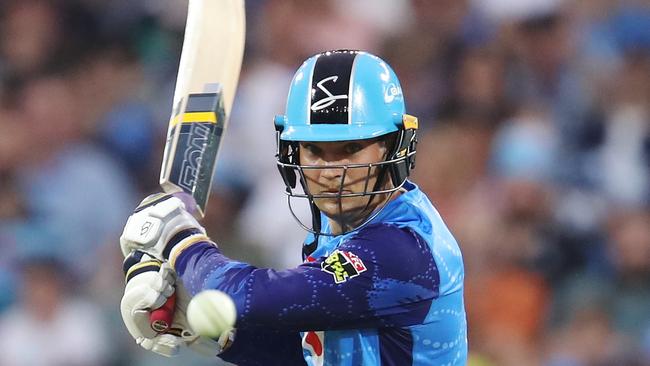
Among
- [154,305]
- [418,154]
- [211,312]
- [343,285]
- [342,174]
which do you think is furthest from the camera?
[418,154]

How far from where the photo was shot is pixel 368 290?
3.12 meters

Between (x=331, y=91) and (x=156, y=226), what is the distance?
0.62 meters

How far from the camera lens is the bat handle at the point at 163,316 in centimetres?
357

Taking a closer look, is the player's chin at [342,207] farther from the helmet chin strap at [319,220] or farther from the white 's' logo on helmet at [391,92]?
the white 's' logo on helmet at [391,92]

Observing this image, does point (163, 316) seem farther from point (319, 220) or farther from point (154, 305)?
point (319, 220)

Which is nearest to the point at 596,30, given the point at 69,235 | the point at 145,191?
the point at 145,191

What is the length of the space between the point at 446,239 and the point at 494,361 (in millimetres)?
2828

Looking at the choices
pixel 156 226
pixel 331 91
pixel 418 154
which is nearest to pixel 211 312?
pixel 156 226

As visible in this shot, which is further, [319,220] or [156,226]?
[319,220]

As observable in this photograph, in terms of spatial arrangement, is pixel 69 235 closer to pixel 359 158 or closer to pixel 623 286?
pixel 623 286

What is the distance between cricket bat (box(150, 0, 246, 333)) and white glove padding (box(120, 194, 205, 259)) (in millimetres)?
300

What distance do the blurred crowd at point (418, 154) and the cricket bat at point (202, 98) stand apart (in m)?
2.46

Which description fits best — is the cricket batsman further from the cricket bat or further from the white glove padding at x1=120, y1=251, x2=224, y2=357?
the cricket bat

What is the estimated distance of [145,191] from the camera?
708 cm
